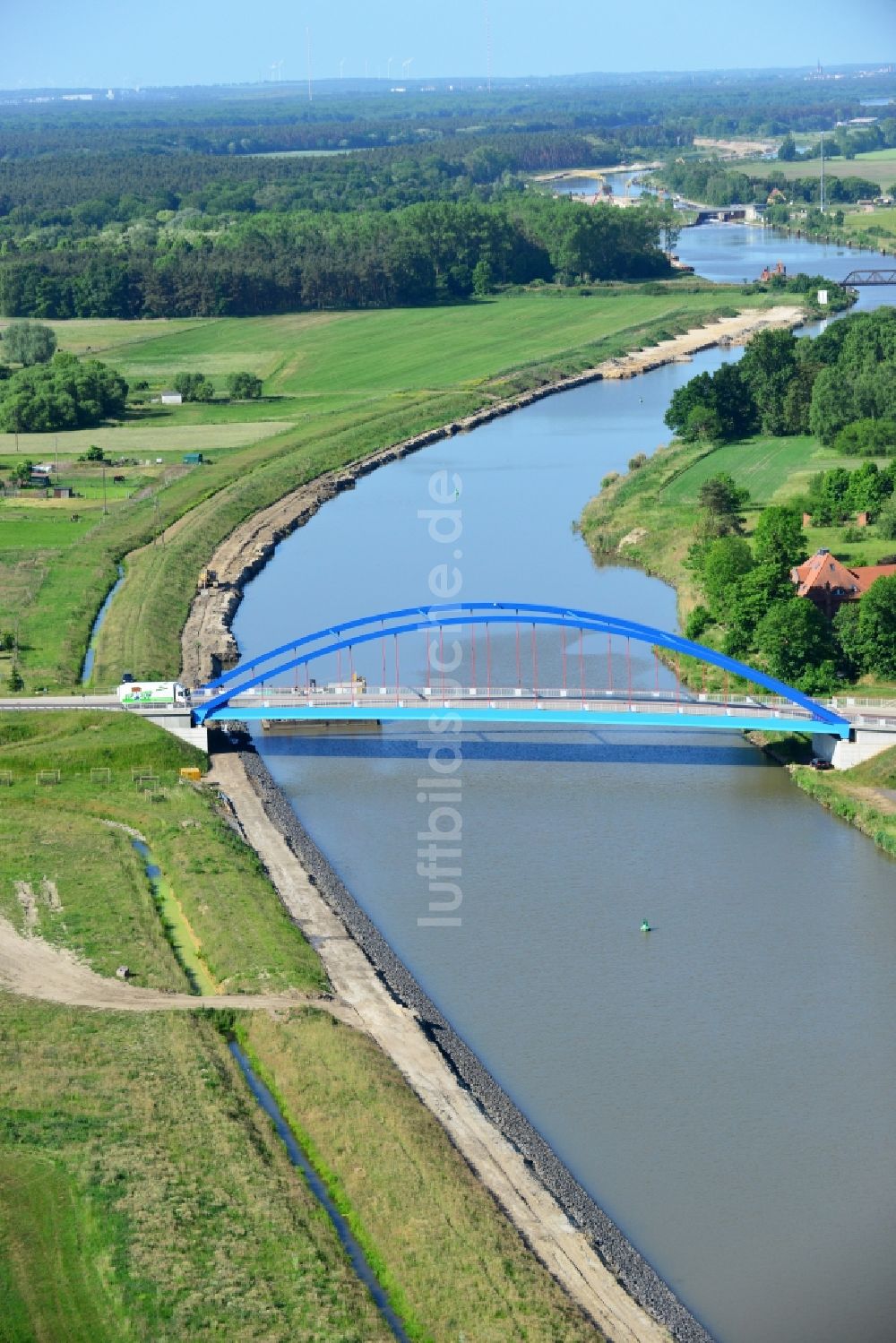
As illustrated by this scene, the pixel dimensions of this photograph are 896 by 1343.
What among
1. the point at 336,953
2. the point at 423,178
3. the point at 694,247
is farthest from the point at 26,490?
the point at 423,178

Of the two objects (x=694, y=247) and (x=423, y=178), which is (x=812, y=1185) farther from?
(x=423, y=178)

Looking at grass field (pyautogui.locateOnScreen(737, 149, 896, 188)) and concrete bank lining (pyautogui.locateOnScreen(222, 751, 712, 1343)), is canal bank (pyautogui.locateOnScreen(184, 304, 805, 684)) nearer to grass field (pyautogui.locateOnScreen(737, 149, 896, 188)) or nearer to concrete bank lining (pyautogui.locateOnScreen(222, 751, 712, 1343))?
concrete bank lining (pyautogui.locateOnScreen(222, 751, 712, 1343))

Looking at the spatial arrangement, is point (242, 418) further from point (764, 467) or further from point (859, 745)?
point (859, 745)

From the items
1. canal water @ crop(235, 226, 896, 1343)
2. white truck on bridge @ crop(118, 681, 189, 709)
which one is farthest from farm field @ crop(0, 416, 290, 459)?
white truck on bridge @ crop(118, 681, 189, 709)

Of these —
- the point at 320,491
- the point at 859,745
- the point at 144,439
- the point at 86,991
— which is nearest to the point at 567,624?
the point at 859,745

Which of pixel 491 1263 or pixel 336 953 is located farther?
pixel 336 953

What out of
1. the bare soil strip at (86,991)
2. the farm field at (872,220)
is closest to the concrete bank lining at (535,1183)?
the bare soil strip at (86,991)
